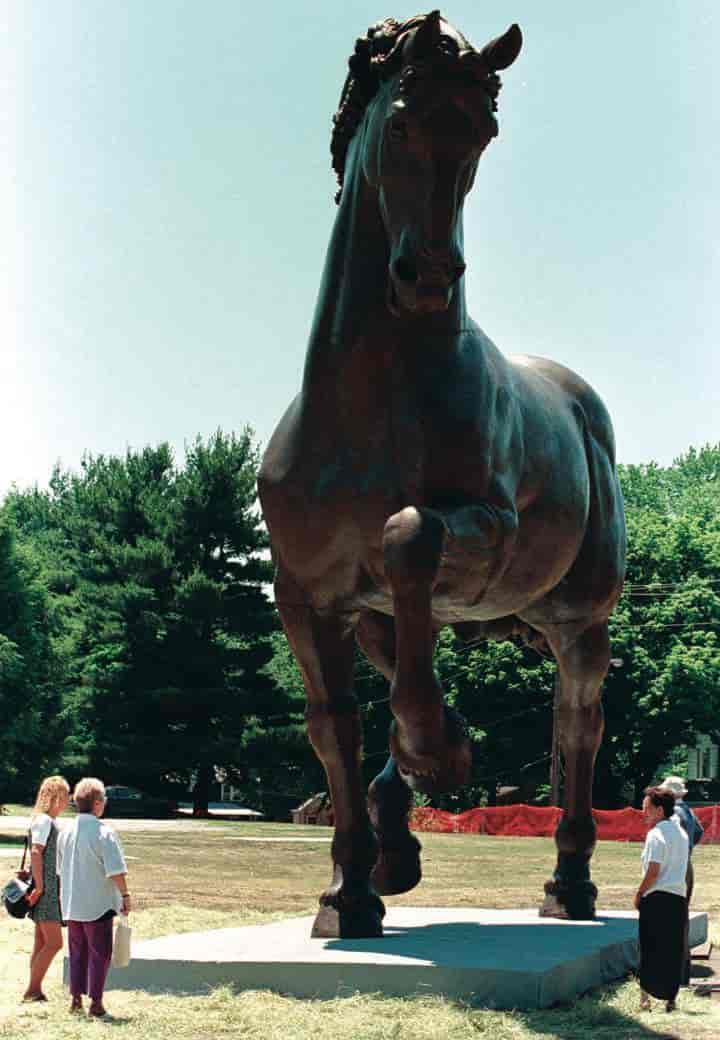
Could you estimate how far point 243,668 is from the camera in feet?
171

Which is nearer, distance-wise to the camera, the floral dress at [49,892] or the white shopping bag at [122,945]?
the white shopping bag at [122,945]

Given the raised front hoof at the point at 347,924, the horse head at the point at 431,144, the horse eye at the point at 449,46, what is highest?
the horse eye at the point at 449,46

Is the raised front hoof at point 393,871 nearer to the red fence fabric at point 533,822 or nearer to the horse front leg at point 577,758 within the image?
the horse front leg at point 577,758

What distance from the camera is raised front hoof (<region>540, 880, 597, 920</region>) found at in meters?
10.3

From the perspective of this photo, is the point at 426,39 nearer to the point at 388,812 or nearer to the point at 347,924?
the point at 388,812

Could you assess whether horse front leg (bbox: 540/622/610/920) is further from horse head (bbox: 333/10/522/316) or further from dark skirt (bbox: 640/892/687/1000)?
horse head (bbox: 333/10/522/316)

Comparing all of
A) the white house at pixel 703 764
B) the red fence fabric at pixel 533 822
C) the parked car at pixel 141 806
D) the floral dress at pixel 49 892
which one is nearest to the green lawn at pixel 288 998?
the floral dress at pixel 49 892

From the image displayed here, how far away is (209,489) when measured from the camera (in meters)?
53.6

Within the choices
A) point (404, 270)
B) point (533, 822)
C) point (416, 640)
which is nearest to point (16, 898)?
point (416, 640)

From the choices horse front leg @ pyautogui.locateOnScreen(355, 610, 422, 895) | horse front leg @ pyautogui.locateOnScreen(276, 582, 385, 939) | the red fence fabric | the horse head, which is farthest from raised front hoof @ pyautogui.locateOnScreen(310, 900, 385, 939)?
the red fence fabric

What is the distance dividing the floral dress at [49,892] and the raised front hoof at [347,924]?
5.28ft

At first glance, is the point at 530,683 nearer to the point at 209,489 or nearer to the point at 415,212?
the point at 209,489

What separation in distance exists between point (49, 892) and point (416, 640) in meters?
3.42

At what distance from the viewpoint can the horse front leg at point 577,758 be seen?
1031 cm
